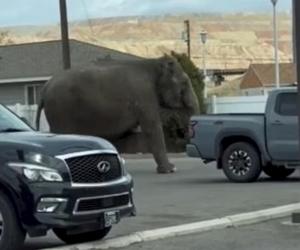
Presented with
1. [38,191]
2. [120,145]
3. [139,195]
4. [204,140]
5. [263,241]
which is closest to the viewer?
[38,191]

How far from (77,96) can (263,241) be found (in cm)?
1483

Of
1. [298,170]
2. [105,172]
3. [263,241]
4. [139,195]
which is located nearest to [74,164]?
[105,172]

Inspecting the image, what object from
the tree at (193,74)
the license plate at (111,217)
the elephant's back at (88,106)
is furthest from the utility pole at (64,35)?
the license plate at (111,217)

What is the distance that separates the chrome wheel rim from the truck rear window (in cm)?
119

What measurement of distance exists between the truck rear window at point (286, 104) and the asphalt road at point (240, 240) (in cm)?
730

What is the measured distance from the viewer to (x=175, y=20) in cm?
16688

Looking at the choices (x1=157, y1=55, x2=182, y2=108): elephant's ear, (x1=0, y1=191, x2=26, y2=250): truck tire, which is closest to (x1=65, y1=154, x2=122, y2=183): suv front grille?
(x1=0, y1=191, x2=26, y2=250): truck tire

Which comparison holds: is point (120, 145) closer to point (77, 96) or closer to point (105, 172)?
point (77, 96)

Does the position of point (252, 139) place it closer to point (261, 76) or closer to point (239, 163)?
point (239, 163)

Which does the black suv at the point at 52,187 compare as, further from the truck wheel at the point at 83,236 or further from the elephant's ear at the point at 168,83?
the elephant's ear at the point at 168,83

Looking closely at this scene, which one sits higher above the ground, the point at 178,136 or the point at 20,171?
the point at 20,171

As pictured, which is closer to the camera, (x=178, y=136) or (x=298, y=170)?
(x=298, y=170)

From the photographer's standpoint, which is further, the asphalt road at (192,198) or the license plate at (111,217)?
the asphalt road at (192,198)

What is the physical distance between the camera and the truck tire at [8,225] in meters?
10.3
